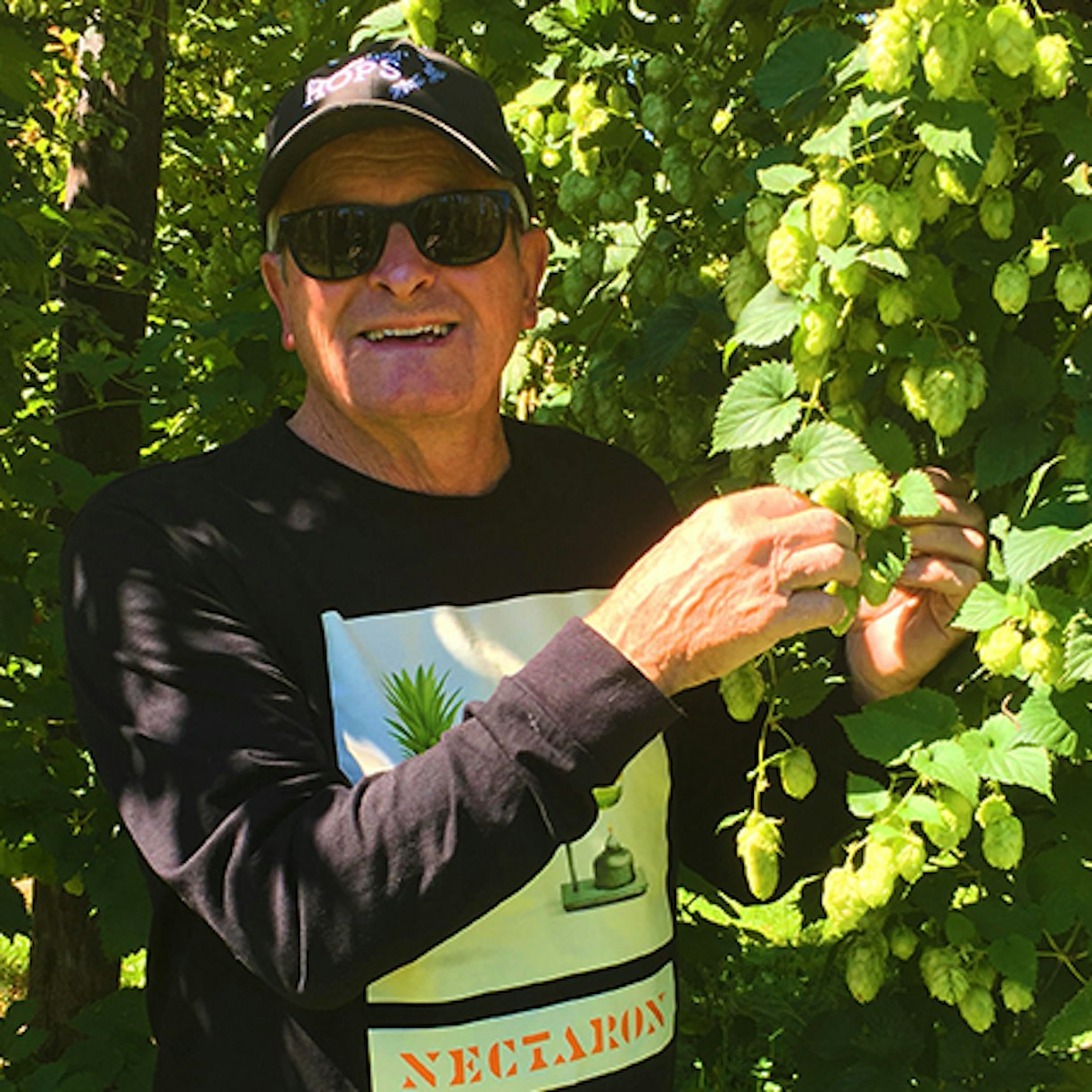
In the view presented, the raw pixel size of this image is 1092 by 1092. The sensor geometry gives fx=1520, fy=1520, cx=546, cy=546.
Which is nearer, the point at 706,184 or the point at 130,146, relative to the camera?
the point at 706,184

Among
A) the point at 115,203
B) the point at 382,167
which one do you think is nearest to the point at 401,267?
the point at 382,167

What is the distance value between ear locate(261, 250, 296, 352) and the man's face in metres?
0.01

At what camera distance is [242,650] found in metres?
1.83

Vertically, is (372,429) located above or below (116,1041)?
above

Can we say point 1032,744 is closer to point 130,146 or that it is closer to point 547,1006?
point 547,1006

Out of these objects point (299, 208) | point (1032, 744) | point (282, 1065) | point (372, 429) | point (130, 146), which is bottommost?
point (282, 1065)

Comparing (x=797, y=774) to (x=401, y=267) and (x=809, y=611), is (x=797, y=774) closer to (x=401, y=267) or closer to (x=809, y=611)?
(x=809, y=611)

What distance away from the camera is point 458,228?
2148 mm

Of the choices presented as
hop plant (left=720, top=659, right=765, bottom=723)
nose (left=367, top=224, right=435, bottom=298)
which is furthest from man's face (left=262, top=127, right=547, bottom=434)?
hop plant (left=720, top=659, right=765, bottom=723)

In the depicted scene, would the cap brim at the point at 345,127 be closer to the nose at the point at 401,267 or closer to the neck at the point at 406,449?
the nose at the point at 401,267

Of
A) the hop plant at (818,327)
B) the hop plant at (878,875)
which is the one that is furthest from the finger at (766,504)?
the hop plant at (878,875)

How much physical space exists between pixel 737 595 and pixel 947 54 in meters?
0.59

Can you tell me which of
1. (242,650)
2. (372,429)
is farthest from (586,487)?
(242,650)

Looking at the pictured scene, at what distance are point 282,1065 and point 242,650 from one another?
0.52 metres
